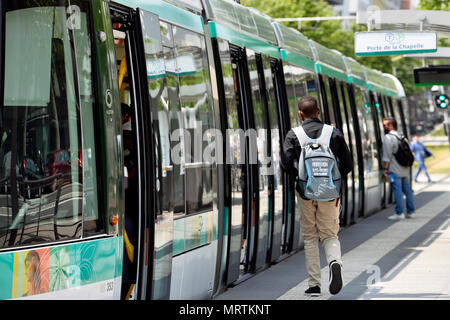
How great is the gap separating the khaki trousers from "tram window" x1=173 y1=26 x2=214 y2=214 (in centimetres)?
118

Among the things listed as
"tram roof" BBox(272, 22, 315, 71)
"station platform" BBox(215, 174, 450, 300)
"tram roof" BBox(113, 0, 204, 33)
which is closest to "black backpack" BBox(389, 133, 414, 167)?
"station platform" BBox(215, 174, 450, 300)

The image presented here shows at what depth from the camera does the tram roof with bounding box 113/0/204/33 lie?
7.22m

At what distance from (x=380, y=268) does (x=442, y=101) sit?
62.9ft

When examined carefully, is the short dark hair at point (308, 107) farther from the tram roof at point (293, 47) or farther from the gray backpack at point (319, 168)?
the tram roof at point (293, 47)

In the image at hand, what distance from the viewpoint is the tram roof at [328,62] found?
15.6m

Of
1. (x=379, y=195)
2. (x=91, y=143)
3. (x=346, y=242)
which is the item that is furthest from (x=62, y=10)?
(x=379, y=195)

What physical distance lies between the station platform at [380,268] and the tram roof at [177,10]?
2.56 m

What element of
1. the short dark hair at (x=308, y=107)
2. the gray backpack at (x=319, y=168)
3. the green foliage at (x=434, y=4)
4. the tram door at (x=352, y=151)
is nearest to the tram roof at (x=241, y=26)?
the short dark hair at (x=308, y=107)

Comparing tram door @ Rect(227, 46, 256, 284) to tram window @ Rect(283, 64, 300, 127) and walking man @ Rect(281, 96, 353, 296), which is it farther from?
tram window @ Rect(283, 64, 300, 127)

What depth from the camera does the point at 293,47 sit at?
1349 cm

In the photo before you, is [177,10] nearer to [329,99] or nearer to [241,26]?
[241,26]

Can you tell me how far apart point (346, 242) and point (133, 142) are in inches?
326

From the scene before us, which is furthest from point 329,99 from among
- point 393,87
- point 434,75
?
point 393,87

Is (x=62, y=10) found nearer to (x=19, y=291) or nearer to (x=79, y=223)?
(x=79, y=223)
